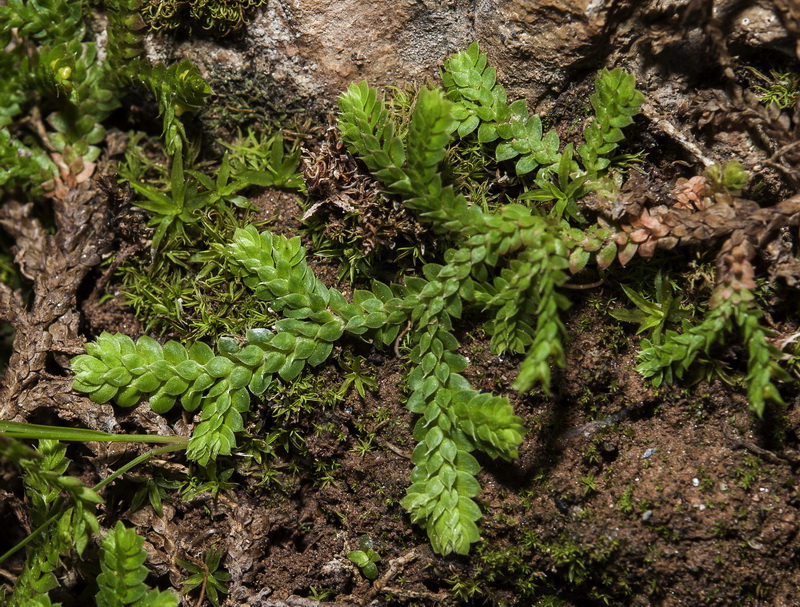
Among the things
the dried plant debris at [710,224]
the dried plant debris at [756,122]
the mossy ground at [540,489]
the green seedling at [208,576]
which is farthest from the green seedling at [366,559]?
the dried plant debris at [756,122]

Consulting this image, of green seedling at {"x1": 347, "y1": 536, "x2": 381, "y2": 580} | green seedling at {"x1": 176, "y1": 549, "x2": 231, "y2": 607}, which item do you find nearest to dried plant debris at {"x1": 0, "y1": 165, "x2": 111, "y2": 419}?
green seedling at {"x1": 176, "y1": 549, "x2": 231, "y2": 607}

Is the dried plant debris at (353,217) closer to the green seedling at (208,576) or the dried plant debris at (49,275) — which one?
the dried plant debris at (49,275)

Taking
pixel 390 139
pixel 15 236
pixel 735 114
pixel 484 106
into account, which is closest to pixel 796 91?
pixel 735 114

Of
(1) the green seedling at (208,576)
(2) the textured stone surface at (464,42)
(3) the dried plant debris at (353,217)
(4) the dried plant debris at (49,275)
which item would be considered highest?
(2) the textured stone surface at (464,42)

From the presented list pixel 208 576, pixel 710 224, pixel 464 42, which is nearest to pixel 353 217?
pixel 464 42

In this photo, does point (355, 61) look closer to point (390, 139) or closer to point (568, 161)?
point (390, 139)

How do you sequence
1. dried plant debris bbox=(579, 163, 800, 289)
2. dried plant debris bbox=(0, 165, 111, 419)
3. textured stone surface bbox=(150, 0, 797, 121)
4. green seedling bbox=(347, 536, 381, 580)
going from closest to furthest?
dried plant debris bbox=(579, 163, 800, 289)
textured stone surface bbox=(150, 0, 797, 121)
green seedling bbox=(347, 536, 381, 580)
dried plant debris bbox=(0, 165, 111, 419)

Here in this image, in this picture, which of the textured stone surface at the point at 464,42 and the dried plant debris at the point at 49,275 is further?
the dried plant debris at the point at 49,275

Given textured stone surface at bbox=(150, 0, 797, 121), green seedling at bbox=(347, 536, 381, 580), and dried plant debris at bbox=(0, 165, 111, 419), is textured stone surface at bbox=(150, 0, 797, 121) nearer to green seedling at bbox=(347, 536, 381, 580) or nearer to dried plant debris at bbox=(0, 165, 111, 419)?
dried plant debris at bbox=(0, 165, 111, 419)

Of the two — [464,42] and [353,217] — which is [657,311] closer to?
[353,217]

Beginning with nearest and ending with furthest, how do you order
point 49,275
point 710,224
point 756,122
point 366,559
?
point 710,224 < point 756,122 < point 366,559 < point 49,275

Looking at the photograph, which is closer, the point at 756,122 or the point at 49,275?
the point at 756,122
